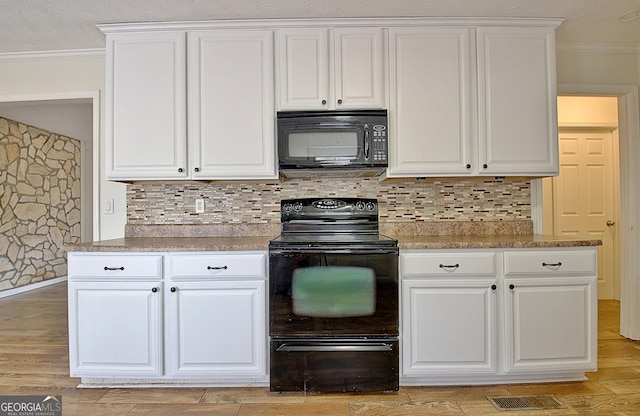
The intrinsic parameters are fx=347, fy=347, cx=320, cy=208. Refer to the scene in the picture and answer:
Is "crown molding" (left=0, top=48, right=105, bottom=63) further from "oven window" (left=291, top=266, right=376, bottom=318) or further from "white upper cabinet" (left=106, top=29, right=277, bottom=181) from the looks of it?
"oven window" (left=291, top=266, right=376, bottom=318)

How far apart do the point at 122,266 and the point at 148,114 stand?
956 mm

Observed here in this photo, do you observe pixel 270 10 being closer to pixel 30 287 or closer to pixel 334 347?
pixel 334 347

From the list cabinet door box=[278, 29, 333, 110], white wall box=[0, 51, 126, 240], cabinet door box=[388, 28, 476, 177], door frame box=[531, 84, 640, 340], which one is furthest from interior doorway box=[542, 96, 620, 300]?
white wall box=[0, 51, 126, 240]

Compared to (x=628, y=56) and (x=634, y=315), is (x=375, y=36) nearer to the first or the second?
(x=628, y=56)

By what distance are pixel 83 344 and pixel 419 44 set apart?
104 inches

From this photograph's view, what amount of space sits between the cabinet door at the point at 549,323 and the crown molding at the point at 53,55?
10.4 ft

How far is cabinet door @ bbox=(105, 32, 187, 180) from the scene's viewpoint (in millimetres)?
2189

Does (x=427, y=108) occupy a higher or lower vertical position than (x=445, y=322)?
higher

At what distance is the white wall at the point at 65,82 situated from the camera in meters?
2.57

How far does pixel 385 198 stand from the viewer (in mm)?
2477

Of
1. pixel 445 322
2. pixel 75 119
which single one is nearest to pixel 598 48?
pixel 445 322

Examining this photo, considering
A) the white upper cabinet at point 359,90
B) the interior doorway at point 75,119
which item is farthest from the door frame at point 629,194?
the interior doorway at point 75,119

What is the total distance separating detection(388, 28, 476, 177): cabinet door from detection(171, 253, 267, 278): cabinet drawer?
0.98 m

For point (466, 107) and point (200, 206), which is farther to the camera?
point (200, 206)
